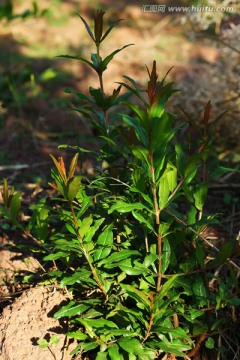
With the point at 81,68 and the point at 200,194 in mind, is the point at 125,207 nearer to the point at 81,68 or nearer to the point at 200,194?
the point at 200,194

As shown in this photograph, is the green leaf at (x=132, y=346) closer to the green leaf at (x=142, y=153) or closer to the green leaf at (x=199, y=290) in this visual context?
the green leaf at (x=199, y=290)

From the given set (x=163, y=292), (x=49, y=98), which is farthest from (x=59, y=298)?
(x=49, y=98)

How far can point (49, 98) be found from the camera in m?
4.62

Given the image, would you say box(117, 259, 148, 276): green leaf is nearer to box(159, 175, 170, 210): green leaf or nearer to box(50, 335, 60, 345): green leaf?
box(159, 175, 170, 210): green leaf

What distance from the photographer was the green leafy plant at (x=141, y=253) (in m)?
1.77

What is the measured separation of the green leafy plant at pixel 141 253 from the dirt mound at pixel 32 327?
0.06 metres

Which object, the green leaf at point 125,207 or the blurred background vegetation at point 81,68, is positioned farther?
the blurred background vegetation at point 81,68

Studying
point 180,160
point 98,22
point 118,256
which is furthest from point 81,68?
point 118,256

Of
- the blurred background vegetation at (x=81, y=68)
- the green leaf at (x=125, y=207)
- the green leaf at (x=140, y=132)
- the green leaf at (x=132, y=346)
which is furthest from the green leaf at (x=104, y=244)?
the blurred background vegetation at (x=81, y=68)

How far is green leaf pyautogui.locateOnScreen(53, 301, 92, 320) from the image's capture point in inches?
75.9

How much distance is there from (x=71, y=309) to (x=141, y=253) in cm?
35

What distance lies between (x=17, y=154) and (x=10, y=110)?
2.22 ft

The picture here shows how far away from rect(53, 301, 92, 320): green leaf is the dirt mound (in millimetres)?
132

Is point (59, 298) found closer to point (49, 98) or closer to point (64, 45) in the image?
point (49, 98)
